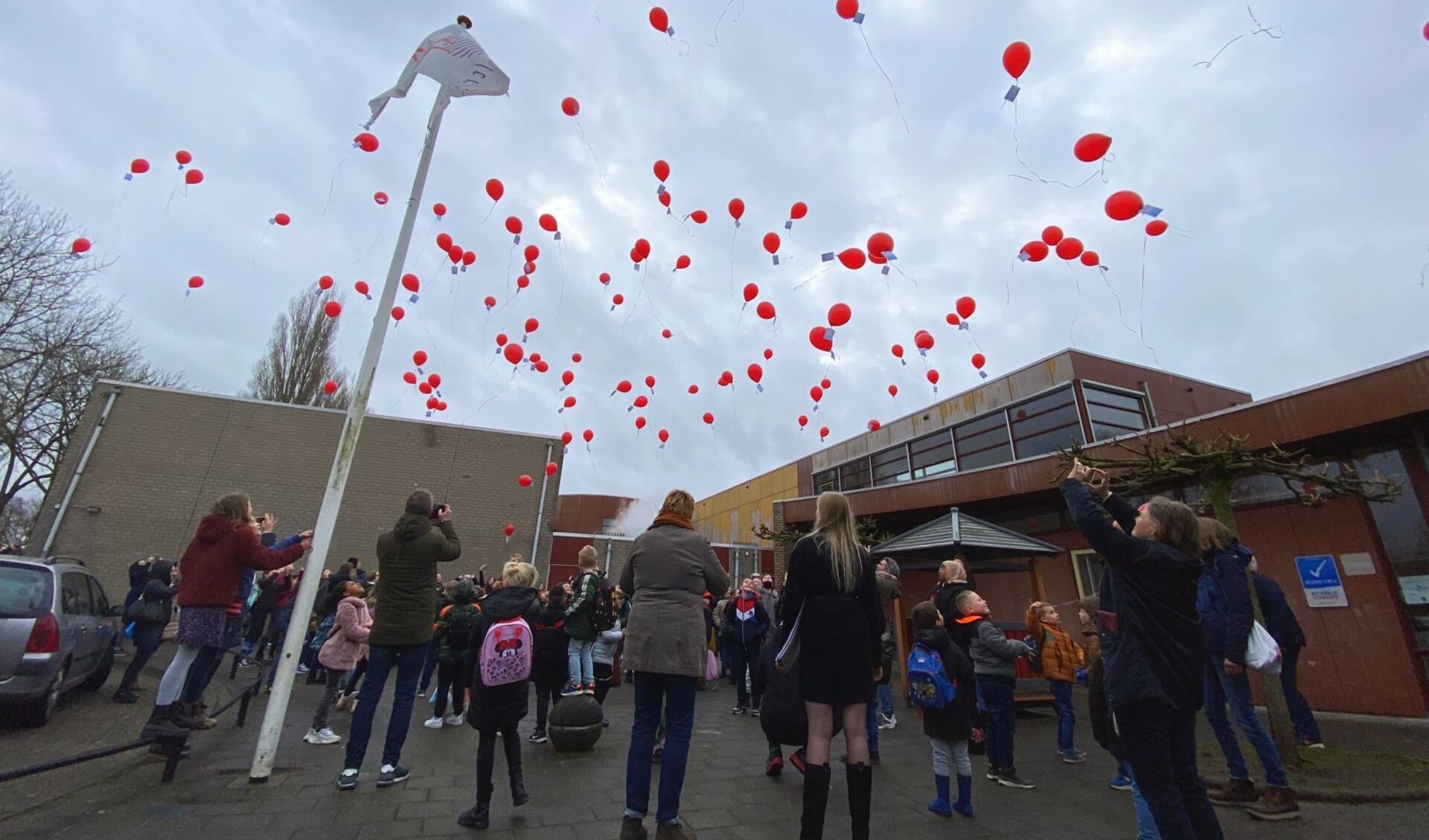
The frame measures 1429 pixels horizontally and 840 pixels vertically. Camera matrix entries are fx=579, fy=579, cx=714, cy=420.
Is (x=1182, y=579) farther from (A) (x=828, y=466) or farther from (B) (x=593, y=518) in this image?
(B) (x=593, y=518)

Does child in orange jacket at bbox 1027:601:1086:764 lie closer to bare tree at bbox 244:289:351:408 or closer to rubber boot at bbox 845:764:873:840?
rubber boot at bbox 845:764:873:840

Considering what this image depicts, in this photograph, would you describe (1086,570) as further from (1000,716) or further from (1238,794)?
(1000,716)

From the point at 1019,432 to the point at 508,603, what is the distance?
13.7 meters

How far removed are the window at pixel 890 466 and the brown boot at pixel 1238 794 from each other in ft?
44.6

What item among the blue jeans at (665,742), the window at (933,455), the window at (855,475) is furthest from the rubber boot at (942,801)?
the window at (855,475)

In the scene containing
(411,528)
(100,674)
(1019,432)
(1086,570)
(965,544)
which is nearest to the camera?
(411,528)

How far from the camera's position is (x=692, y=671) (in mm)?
3064

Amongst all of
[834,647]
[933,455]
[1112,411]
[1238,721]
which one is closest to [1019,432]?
[1112,411]

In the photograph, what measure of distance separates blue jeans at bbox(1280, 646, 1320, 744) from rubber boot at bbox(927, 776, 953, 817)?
403 centimetres

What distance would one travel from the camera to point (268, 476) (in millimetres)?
17234

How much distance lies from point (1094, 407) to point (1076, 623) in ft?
16.9

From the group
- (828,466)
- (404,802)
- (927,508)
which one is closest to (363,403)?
(404,802)

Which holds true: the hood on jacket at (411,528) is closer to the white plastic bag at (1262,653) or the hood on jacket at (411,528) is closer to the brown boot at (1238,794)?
the white plastic bag at (1262,653)

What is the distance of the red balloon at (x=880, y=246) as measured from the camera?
25.6 feet
